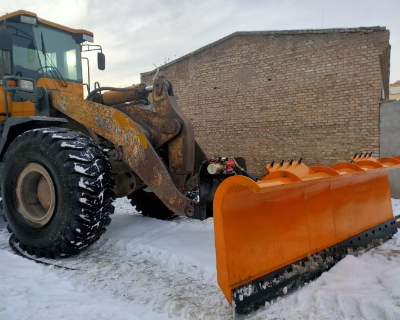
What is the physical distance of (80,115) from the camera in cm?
400

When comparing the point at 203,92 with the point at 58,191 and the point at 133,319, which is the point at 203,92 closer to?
the point at 58,191

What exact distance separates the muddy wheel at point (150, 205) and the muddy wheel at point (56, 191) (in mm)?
1793

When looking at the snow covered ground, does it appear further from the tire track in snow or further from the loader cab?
the loader cab

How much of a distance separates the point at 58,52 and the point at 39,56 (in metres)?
0.37

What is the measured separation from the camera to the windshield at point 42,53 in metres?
4.66

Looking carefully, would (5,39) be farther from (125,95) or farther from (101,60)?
(101,60)

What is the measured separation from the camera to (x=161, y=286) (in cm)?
298

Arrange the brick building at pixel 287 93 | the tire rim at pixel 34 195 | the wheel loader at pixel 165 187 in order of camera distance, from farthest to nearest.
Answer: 1. the brick building at pixel 287 93
2. the tire rim at pixel 34 195
3. the wheel loader at pixel 165 187

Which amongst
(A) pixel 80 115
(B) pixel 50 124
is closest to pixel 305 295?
(A) pixel 80 115

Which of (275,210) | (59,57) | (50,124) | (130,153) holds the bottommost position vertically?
(275,210)

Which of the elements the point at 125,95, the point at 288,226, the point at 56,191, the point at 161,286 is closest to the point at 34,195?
the point at 56,191

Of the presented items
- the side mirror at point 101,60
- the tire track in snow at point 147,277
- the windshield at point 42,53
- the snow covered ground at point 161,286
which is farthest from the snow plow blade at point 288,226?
the side mirror at point 101,60

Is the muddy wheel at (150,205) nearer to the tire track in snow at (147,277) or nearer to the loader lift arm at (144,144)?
the tire track in snow at (147,277)

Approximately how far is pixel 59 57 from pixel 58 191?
8.86ft
